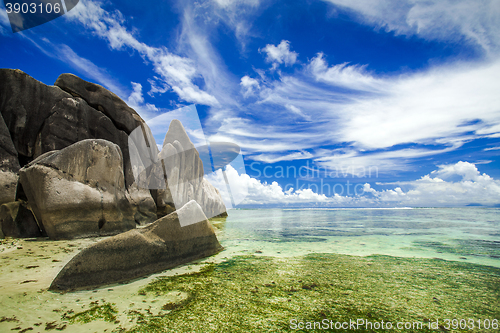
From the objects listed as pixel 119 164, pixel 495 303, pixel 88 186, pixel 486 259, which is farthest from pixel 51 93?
pixel 486 259

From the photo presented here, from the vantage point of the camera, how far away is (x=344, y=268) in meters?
5.55

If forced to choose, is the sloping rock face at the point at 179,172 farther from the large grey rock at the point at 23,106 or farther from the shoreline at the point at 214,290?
the shoreline at the point at 214,290

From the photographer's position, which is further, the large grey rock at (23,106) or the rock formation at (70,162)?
the large grey rock at (23,106)

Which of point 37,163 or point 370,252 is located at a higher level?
point 37,163

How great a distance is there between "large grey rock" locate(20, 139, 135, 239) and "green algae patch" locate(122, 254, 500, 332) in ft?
20.3

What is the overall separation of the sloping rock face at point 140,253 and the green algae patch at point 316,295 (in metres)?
0.68

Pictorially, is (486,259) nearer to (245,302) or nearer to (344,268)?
(344,268)

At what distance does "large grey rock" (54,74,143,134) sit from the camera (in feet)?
45.4

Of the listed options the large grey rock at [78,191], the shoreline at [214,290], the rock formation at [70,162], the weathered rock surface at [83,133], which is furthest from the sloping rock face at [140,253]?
the weathered rock surface at [83,133]

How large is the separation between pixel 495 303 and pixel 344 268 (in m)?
2.56

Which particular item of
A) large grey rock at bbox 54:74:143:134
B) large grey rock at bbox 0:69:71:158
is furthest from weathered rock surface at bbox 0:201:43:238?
large grey rock at bbox 54:74:143:134

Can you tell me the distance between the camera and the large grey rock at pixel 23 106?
37.3 ft

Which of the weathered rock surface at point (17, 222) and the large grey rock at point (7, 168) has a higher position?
the large grey rock at point (7, 168)

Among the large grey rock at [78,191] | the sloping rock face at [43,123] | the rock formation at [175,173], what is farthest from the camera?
the rock formation at [175,173]
